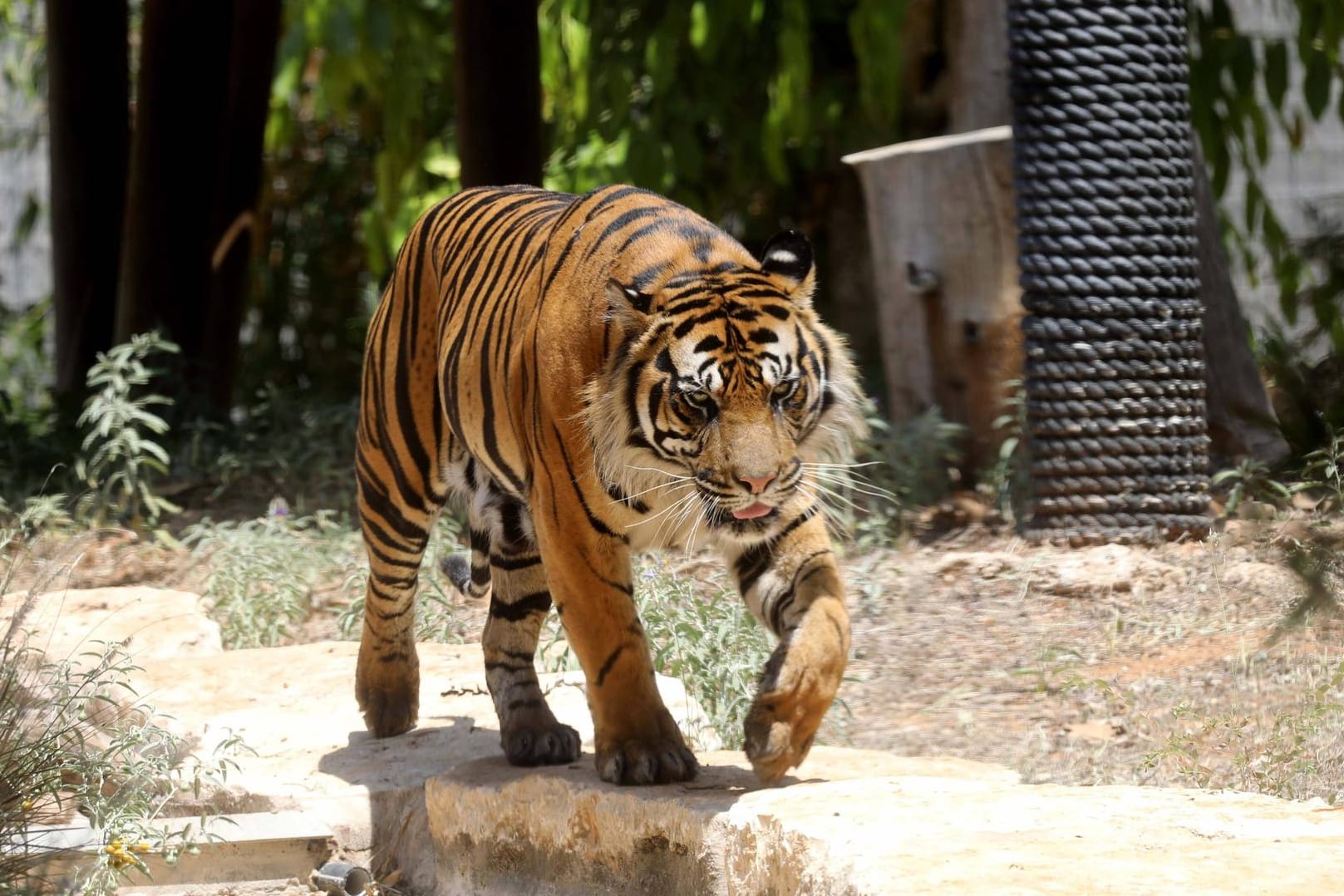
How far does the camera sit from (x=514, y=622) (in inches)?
159

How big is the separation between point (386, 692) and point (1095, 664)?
6.97 feet

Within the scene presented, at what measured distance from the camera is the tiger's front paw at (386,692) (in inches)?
174

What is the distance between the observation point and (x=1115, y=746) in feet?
14.6

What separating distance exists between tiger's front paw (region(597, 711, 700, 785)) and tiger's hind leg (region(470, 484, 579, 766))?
444 mm

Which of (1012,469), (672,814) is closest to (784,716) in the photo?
(672,814)

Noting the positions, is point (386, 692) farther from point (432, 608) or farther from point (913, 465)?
point (913, 465)

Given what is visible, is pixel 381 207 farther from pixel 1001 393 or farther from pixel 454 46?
pixel 1001 393

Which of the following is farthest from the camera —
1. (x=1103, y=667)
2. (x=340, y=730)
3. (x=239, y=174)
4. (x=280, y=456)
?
(x=239, y=174)

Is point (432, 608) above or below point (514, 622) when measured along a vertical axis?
below

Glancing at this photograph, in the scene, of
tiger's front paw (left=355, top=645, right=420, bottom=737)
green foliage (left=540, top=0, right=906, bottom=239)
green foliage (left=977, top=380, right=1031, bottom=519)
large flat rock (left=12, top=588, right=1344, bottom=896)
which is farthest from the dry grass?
green foliage (left=540, top=0, right=906, bottom=239)

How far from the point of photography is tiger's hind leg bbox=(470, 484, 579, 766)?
12.5 feet

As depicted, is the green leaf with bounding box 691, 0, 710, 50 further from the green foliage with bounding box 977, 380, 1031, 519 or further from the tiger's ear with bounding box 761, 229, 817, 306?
the tiger's ear with bounding box 761, 229, 817, 306

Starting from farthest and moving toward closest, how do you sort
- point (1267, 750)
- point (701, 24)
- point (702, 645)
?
1. point (701, 24)
2. point (702, 645)
3. point (1267, 750)

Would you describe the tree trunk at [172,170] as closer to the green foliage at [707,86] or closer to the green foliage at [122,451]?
the green foliage at [122,451]
